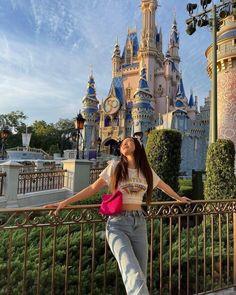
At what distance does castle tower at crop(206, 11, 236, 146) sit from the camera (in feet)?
43.7

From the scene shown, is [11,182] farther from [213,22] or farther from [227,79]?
[227,79]

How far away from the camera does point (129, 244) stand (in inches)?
96.8

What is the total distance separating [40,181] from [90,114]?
139 feet

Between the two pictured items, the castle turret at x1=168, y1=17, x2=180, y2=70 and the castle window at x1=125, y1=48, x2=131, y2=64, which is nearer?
the castle window at x1=125, y1=48, x2=131, y2=64

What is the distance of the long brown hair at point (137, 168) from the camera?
264cm

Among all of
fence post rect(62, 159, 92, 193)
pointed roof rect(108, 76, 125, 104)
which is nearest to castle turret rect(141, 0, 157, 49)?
pointed roof rect(108, 76, 125, 104)

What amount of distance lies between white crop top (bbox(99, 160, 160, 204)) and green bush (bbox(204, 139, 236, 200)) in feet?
17.2

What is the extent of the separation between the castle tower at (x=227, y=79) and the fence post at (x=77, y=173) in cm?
667

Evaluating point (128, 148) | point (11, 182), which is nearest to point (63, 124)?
point (11, 182)

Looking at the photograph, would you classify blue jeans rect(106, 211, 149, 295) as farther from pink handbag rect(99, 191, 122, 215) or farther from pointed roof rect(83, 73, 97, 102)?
pointed roof rect(83, 73, 97, 102)

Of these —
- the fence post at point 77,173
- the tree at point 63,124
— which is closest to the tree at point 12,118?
the tree at point 63,124

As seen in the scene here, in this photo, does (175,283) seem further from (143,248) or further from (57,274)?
(143,248)

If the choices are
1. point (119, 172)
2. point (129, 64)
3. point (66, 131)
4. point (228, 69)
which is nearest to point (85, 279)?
point (119, 172)

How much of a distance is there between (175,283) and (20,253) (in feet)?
8.34
